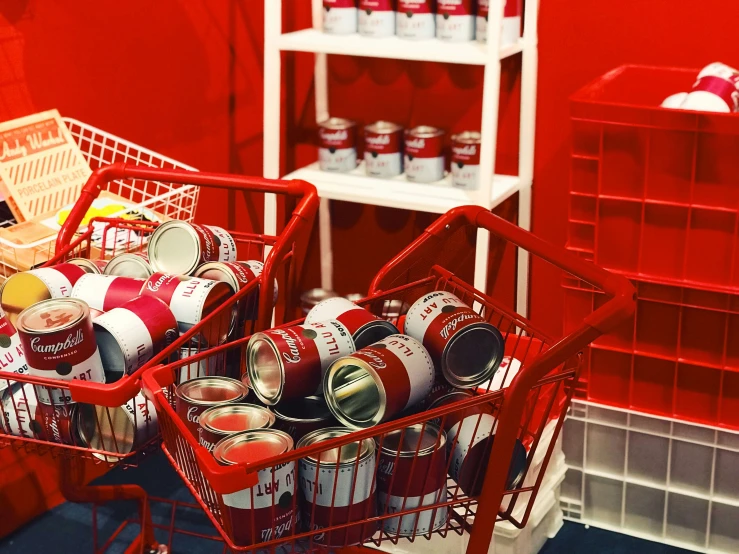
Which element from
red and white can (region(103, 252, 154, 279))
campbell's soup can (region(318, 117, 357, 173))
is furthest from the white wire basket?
campbell's soup can (region(318, 117, 357, 173))

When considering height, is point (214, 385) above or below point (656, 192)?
below

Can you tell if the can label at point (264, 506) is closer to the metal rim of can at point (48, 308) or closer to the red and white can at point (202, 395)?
the red and white can at point (202, 395)

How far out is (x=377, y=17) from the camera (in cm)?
220

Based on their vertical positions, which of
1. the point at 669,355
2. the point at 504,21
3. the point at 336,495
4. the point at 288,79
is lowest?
the point at 669,355

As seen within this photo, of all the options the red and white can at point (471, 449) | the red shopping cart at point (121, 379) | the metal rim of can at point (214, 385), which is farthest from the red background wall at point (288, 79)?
the red and white can at point (471, 449)

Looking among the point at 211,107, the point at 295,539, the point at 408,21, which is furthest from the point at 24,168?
the point at 295,539

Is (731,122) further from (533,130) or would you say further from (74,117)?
(74,117)

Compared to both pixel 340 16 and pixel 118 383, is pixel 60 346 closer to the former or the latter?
pixel 118 383

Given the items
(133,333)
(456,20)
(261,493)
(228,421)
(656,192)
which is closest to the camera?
(261,493)

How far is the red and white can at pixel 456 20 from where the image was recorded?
82.7 inches

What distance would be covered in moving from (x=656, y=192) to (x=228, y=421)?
100 centimetres

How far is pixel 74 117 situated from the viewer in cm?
218

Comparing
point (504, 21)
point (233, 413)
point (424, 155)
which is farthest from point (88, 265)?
point (504, 21)

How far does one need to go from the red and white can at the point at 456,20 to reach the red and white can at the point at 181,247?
0.87 m
